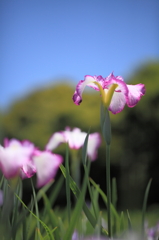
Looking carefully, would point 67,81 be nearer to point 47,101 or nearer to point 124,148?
point 47,101

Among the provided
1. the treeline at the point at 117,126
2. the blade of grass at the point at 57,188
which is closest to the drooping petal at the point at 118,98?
the blade of grass at the point at 57,188

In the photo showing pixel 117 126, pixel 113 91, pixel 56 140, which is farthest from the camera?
pixel 117 126

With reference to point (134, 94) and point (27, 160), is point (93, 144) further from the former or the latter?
point (27, 160)

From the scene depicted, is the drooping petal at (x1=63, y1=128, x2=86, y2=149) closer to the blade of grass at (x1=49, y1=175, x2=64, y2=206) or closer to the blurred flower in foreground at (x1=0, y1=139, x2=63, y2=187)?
the blade of grass at (x1=49, y1=175, x2=64, y2=206)

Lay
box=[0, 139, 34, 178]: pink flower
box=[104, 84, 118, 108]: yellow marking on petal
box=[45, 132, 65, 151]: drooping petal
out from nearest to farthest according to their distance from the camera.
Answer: box=[0, 139, 34, 178]: pink flower, box=[104, 84, 118, 108]: yellow marking on petal, box=[45, 132, 65, 151]: drooping petal

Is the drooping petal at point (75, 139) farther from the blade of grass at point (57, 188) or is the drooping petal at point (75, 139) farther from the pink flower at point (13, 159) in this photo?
the pink flower at point (13, 159)

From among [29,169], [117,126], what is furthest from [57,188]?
[117,126]

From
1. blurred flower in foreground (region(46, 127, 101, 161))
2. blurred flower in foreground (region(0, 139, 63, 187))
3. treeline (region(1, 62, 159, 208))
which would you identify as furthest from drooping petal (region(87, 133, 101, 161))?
treeline (region(1, 62, 159, 208))
